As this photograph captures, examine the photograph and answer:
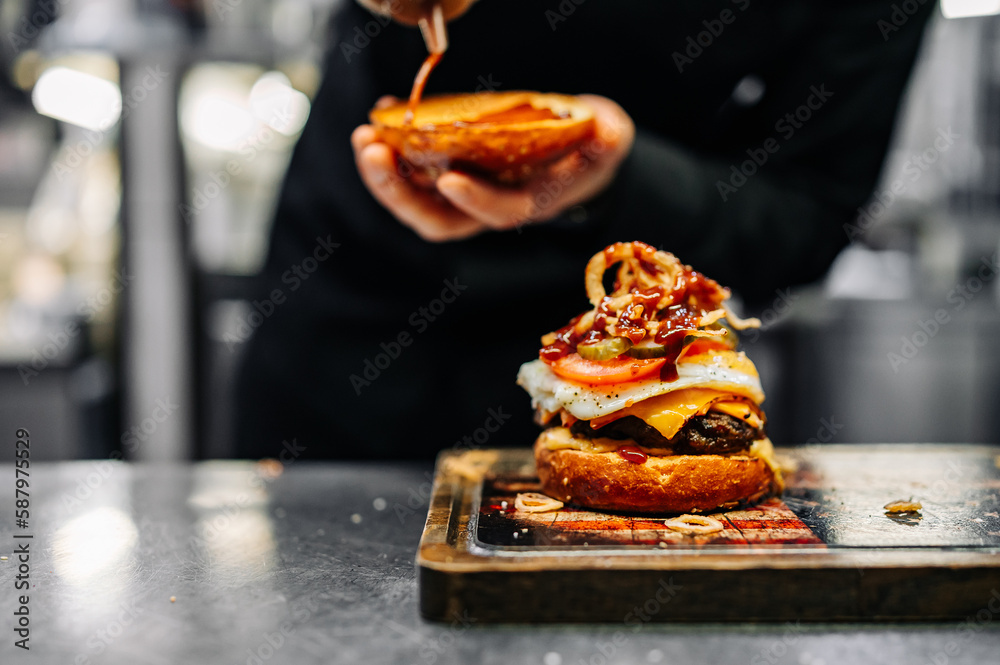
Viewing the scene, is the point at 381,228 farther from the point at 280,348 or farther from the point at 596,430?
the point at 596,430

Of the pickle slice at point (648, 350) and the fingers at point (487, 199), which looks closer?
the pickle slice at point (648, 350)

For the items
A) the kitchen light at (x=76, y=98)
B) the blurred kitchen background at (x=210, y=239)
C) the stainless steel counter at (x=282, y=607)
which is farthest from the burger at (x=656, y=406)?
the kitchen light at (x=76, y=98)

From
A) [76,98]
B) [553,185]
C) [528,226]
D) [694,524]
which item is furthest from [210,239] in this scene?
[694,524]

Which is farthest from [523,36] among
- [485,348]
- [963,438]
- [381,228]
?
[963,438]

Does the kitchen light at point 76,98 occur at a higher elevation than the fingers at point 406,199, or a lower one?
higher

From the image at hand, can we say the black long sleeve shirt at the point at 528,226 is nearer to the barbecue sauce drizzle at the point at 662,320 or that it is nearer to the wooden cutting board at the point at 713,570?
the barbecue sauce drizzle at the point at 662,320

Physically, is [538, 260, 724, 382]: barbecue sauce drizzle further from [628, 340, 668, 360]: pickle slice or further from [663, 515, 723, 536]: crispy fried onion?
[663, 515, 723, 536]: crispy fried onion

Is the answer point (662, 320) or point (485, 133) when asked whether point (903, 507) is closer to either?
point (662, 320)

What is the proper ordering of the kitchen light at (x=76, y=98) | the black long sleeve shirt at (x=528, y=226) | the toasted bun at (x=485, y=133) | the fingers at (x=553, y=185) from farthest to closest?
1. the kitchen light at (x=76, y=98)
2. the black long sleeve shirt at (x=528, y=226)
3. the fingers at (x=553, y=185)
4. the toasted bun at (x=485, y=133)
